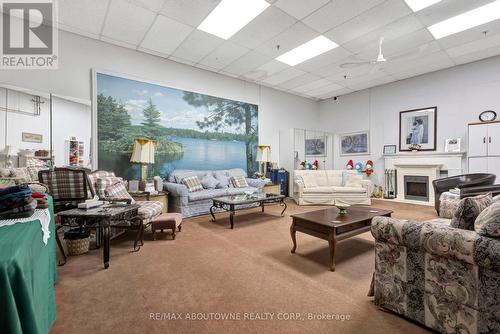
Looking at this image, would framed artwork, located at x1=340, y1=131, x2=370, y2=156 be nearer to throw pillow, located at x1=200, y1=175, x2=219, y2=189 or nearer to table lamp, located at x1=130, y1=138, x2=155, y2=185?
throw pillow, located at x1=200, y1=175, x2=219, y2=189

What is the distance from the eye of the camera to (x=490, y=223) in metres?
1.36

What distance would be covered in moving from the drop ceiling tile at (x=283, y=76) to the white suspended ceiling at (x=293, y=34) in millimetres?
51

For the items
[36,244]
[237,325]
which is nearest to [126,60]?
[36,244]

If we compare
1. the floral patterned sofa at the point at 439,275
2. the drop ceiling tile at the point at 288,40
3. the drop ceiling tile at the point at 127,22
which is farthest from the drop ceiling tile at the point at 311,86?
the floral patterned sofa at the point at 439,275

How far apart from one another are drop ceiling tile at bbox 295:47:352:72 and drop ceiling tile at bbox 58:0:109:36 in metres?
4.07

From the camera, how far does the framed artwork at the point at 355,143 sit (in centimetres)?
760

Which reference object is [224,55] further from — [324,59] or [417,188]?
[417,188]

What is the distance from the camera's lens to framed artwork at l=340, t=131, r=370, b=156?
24.9 ft

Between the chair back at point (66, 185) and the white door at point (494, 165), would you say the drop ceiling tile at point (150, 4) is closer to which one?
the chair back at point (66, 185)

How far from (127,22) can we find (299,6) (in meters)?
2.84

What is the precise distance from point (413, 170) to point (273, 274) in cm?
598

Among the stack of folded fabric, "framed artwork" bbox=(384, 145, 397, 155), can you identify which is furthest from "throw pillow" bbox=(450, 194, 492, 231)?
"framed artwork" bbox=(384, 145, 397, 155)

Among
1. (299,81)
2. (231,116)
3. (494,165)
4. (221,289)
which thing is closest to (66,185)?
(221,289)

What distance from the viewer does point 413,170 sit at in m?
6.44
